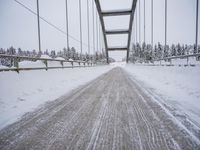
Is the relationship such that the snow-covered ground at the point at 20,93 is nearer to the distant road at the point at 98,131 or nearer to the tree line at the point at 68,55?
the distant road at the point at 98,131

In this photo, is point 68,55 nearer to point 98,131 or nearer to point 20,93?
point 20,93

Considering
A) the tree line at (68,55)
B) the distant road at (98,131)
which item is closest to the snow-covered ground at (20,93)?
the distant road at (98,131)

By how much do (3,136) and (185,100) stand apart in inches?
164

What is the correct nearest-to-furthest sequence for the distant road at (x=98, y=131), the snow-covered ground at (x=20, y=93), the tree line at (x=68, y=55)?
1. the distant road at (x=98, y=131)
2. the snow-covered ground at (x=20, y=93)
3. the tree line at (x=68, y=55)

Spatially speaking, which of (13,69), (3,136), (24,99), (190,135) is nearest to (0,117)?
(3,136)

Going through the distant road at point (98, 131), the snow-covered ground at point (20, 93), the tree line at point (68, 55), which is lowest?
the distant road at point (98, 131)

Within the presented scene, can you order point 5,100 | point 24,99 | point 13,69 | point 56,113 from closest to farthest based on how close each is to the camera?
point 56,113, point 5,100, point 24,99, point 13,69

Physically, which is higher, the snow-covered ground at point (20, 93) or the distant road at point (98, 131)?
the snow-covered ground at point (20, 93)

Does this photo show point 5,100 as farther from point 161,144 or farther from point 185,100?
point 185,100

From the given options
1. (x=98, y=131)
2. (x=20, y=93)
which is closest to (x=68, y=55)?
(x=20, y=93)

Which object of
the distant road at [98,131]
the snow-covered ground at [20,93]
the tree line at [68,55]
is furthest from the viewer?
the tree line at [68,55]

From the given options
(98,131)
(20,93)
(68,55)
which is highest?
(68,55)

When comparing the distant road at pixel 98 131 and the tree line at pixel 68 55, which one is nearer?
the distant road at pixel 98 131

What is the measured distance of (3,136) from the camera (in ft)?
8.27
